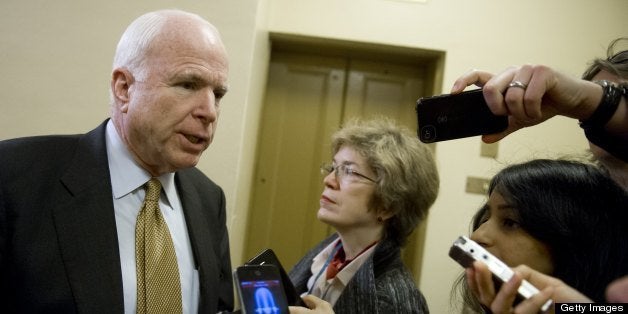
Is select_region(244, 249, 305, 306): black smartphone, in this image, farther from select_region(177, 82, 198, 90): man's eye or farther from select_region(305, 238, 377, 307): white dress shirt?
select_region(177, 82, 198, 90): man's eye

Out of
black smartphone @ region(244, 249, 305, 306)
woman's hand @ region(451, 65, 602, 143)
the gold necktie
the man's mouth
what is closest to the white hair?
the man's mouth

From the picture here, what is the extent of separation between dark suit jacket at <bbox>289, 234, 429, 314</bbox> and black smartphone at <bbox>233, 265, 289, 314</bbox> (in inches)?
18.4

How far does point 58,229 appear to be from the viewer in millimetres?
856

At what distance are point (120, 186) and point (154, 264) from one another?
21cm

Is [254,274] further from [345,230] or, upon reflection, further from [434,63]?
[434,63]

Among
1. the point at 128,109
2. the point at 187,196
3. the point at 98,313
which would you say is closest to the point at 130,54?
the point at 128,109

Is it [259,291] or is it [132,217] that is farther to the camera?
[132,217]

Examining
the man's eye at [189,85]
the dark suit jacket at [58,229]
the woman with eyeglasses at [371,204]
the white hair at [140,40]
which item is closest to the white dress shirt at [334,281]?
the woman with eyeglasses at [371,204]

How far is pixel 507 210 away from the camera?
2.62 feet

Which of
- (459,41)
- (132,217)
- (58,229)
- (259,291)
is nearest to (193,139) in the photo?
(132,217)

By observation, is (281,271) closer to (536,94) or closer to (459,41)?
(536,94)

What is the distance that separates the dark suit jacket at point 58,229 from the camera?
81 centimetres

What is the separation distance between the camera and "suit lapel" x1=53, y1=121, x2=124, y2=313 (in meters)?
0.83

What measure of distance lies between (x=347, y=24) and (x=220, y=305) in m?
1.83
